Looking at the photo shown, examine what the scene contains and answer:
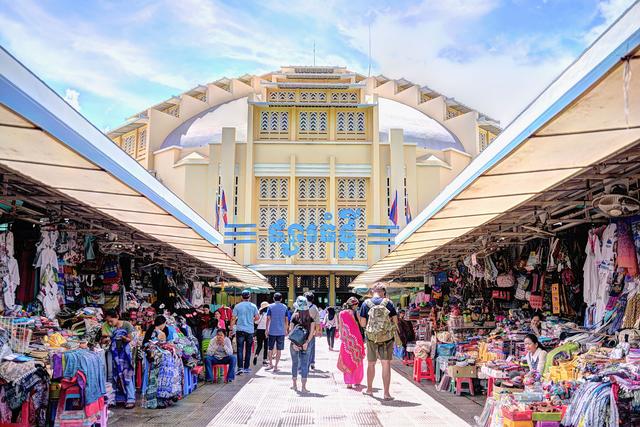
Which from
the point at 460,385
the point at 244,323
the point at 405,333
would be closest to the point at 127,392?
the point at 244,323

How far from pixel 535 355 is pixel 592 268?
51.4 inches

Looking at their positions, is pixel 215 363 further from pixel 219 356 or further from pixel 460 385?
pixel 460 385

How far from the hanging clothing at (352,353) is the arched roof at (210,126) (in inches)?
940

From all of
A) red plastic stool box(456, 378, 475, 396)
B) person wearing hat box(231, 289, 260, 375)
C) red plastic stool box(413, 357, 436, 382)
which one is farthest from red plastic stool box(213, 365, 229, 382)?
red plastic stool box(456, 378, 475, 396)

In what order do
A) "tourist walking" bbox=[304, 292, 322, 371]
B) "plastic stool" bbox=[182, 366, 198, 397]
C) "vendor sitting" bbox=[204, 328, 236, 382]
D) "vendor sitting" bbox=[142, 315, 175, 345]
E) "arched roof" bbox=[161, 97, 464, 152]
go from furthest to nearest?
"arched roof" bbox=[161, 97, 464, 152] → "vendor sitting" bbox=[204, 328, 236, 382] → "tourist walking" bbox=[304, 292, 322, 371] → "plastic stool" bbox=[182, 366, 198, 397] → "vendor sitting" bbox=[142, 315, 175, 345]

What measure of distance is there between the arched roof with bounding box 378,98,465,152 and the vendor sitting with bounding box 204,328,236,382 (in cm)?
2448

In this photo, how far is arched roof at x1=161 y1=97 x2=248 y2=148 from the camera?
111ft

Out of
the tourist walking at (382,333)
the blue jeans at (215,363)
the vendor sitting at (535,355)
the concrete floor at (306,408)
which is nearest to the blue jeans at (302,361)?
the concrete floor at (306,408)

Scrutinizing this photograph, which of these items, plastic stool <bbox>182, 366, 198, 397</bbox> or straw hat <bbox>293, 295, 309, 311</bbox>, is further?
straw hat <bbox>293, 295, 309, 311</bbox>

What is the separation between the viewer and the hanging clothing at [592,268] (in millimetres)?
7305

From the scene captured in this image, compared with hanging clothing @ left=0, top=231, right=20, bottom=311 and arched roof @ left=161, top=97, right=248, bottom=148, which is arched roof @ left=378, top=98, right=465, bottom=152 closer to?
arched roof @ left=161, top=97, right=248, bottom=148

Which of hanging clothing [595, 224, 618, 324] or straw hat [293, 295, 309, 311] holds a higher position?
hanging clothing [595, 224, 618, 324]

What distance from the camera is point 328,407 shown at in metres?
7.93

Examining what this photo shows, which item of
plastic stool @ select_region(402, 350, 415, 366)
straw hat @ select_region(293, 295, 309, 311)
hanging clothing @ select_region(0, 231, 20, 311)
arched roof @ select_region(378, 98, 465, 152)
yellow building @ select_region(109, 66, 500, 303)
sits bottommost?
plastic stool @ select_region(402, 350, 415, 366)
